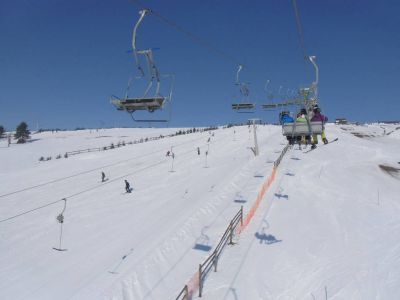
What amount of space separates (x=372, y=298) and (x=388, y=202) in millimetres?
13319

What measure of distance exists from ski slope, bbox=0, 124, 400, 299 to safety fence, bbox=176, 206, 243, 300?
349 mm

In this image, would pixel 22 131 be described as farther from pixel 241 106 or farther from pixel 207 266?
pixel 207 266

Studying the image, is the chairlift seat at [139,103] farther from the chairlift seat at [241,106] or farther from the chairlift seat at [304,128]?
the chairlift seat at [241,106]

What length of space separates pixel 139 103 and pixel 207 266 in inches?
276

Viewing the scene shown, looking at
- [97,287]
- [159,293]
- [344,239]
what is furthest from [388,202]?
[97,287]

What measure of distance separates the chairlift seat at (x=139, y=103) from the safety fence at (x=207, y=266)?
17.2 feet

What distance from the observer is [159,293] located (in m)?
13.2

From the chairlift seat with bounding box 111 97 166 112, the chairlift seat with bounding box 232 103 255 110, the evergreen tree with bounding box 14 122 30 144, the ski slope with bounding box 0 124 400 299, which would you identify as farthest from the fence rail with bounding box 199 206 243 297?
the evergreen tree with bounding box 14 122 30 144

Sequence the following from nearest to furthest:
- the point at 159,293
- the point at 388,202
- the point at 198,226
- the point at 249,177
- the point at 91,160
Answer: the point at 159,293, the point at 198,226, the point at 388,202, the point at 249,177, the point at 91,160

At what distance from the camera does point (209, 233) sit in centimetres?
1823

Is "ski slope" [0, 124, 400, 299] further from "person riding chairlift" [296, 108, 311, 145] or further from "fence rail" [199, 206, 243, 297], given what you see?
"person riding chairlift" [296, 108, 311, 145]

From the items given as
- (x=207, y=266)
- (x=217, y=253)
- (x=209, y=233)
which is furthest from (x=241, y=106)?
(x=207, y=266)

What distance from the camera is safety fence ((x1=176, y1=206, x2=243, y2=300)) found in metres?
12.2

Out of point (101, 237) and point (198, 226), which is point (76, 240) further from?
point (198, 226)
